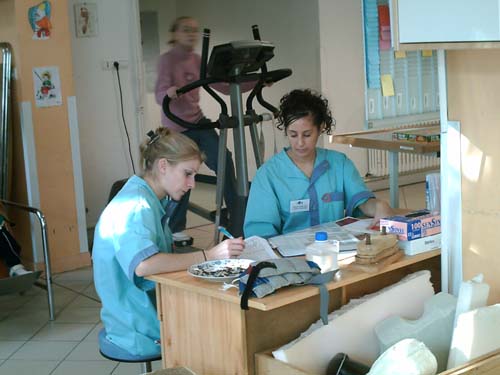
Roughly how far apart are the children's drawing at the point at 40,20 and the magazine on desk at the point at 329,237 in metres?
2.69

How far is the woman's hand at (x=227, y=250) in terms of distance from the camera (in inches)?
96.7

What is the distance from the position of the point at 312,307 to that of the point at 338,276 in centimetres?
16

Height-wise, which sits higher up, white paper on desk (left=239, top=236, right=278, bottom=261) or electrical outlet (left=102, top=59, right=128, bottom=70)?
electrical outlet (left=102, top=59, right=128, bottom=70)

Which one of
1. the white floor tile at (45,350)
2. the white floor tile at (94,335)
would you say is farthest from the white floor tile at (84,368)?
the white floor tile at (94,335)

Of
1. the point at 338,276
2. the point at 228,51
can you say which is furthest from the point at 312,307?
the point at 228,51

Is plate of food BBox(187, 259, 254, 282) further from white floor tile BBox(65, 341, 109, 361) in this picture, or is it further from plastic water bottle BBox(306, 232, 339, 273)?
white floor tile BBox(65, 341, 109, 361)

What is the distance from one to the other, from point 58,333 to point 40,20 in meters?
2.01

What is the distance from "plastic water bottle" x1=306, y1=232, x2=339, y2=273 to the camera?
227 cm

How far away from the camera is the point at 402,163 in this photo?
24.8 feet

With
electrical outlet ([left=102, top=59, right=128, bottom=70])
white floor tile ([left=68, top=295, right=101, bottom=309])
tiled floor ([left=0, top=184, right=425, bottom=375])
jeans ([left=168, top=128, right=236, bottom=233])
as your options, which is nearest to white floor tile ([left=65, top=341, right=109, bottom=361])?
tiled floor ([left=0, top=184, right=425, bottom=375])

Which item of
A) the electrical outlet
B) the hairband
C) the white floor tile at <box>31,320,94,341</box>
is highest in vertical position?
the electrical outlet

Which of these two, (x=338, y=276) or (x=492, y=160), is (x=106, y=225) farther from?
(x=492, y=160)

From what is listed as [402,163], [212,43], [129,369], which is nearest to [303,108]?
[129,369]

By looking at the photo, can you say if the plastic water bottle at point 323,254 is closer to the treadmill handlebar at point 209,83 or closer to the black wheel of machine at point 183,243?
the treadmill handlebar at point 209,83
